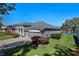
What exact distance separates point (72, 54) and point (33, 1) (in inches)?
34.9

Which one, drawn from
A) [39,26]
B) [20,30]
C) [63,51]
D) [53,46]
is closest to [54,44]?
[53,46]

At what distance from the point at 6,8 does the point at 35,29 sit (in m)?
0.49

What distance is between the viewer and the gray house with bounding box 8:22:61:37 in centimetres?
381

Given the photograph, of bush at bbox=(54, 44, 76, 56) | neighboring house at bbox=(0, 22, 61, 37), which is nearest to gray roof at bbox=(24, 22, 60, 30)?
neighboring house at bbox=(0, 22, 61, 37)

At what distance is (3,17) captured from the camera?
3.82 metres

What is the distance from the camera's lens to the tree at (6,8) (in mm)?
3804

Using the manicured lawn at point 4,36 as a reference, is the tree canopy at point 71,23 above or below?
above

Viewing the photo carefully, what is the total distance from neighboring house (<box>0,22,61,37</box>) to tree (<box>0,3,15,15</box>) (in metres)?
0.21

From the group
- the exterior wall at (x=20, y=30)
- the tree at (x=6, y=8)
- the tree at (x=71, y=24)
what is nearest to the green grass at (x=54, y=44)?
the tree at (x=71, y=24)

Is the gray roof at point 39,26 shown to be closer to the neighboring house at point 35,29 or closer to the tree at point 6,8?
the neighboring house at point 35,29

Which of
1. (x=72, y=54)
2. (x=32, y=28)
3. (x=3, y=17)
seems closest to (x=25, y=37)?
(x=32, y=28)

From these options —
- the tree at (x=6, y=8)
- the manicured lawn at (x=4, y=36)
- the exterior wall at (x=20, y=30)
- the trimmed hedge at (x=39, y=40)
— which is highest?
the tree at (x=6, y=8)

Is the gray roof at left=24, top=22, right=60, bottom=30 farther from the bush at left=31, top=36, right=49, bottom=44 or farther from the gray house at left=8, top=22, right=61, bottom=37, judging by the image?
the bush at left=31, top=36, right=49, bottom=44

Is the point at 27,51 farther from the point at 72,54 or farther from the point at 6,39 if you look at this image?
the point at 72,54
